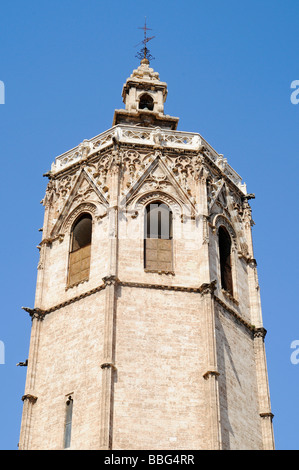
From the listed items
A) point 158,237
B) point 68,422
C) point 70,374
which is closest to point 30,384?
point 70,374

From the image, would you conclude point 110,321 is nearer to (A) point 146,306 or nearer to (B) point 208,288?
(A) point 146,306

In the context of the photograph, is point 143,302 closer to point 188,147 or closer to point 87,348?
point 87,348

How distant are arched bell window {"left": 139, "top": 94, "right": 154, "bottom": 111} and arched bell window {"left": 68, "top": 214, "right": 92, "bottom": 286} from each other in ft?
28.9

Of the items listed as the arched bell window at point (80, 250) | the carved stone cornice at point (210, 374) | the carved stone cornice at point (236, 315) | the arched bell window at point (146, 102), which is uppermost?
the arched bell window at point (146, 102)

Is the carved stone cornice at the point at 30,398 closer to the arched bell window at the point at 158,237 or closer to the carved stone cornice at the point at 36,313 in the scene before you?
the carved stone cornice at the point at 36,313

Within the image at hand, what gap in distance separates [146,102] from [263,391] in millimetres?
15446

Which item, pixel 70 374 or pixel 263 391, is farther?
pixel 263 391

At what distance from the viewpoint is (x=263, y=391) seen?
34188 millimetres

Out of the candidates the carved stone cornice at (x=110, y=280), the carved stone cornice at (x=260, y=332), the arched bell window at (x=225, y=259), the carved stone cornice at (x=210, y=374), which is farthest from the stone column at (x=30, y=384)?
the carved stone cornice at (x=260, y=332)

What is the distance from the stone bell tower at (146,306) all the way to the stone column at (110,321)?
0.15ft

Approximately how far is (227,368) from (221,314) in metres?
2.02

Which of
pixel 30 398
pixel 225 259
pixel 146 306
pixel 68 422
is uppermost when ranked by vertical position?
pixel 225 259

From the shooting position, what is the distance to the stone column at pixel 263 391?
3312 centimetres
